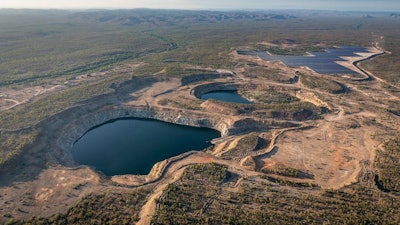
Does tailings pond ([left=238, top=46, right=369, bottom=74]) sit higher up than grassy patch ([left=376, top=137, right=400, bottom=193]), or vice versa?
tailings pond ([left=238, top=46, right=369, bottom=74])

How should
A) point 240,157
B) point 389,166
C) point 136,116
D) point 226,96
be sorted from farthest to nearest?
point 226,96, point 136,116, point 240,157, point 389,166

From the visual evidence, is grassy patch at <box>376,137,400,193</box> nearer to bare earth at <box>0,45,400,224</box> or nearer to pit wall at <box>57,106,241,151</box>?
bare earth at <box>0,45,400,224</box>

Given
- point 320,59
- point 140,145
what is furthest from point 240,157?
point 320,59

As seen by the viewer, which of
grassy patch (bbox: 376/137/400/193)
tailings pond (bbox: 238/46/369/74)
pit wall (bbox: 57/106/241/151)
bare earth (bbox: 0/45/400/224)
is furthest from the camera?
tailings pond (bbox: 238/46/369/74)

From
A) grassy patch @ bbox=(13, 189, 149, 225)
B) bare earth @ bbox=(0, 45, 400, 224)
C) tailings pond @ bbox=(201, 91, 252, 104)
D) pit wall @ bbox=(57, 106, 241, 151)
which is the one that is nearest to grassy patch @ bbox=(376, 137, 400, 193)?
bare earth @ bbox=(0, 45, 400, 224)

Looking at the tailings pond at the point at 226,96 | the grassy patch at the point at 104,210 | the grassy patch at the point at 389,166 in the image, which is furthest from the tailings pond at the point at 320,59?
the grassy patch at the point at 104,210

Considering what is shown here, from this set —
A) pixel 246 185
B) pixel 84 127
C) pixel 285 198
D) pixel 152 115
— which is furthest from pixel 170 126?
pixel 285 198

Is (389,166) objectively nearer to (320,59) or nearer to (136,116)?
(136,116)

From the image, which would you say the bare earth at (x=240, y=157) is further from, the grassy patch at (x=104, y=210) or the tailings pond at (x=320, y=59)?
the tailings pond at (x=320, y=59)
